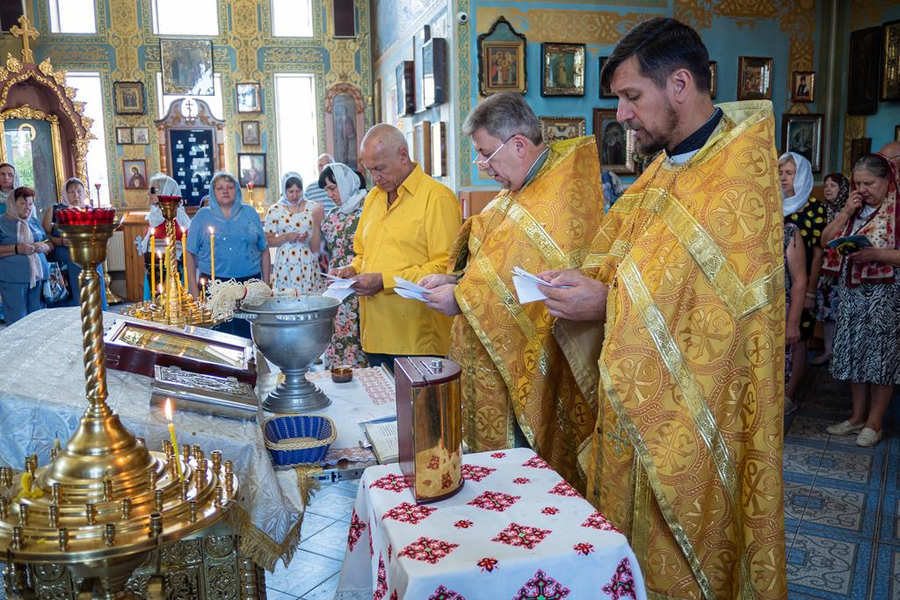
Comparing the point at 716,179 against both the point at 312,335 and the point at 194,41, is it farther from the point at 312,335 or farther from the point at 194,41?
the point at 194,41

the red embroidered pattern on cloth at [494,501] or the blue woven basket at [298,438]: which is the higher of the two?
the red embroidered pattern on cloth at [494,501]

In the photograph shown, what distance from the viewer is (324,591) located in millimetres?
2836

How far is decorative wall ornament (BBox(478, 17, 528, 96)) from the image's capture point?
652cm

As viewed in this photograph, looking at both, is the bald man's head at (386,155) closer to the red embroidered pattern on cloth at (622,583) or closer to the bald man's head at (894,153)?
the red embroidered pattern on cloth at (622,583)

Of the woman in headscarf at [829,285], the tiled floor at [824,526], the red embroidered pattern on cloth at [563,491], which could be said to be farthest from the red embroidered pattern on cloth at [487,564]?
the woman in headscarf at [829,285]

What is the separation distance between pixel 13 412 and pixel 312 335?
31.7 inches

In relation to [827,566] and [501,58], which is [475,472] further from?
[501,58]

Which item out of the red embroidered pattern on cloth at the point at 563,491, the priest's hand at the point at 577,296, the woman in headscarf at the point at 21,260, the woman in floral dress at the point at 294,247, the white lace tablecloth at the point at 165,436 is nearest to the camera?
the red embroidered pattern on cloth at the point at 563,491

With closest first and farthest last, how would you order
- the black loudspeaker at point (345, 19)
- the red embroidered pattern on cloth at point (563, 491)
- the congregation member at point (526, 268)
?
the red embroidered pattern on cloth at point (563, 491) < the congregation member at point (526, 268) < the black loudspeaker at point (345, 19)

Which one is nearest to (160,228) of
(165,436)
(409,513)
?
(165,436)

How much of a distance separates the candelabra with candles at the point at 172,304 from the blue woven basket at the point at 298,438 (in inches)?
39.3

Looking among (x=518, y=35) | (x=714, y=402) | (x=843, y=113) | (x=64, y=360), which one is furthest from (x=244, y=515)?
(x=843, y=113)

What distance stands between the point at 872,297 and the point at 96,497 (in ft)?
14.8

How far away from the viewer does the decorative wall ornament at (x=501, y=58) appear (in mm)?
6516
